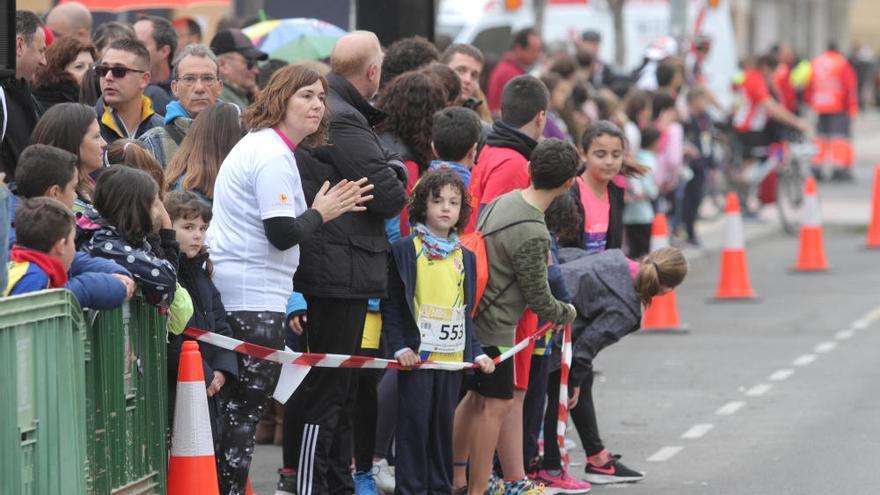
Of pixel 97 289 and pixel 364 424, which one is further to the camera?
pixel 364 424

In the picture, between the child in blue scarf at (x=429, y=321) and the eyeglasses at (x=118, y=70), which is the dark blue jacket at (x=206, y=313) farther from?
the eyeglasses at (x=118, y=70)

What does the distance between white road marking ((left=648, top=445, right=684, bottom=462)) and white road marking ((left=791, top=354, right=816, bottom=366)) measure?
3185 mm

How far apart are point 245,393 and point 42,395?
1664 mm

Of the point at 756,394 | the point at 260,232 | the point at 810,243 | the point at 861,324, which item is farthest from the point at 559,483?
the point at 810,243

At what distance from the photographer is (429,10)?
1212 centimetres

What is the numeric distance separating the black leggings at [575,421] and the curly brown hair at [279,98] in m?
2.03

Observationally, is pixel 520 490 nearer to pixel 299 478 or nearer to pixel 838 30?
pixel 299 478

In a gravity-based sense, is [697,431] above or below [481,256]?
below

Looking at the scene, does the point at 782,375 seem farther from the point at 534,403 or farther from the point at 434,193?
the point at 434,193

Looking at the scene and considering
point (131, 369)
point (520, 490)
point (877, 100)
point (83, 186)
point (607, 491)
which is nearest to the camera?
point (131, 369)

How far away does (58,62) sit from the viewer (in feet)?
29.6

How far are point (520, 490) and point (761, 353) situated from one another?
5493mm

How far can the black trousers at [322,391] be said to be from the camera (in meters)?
7.49

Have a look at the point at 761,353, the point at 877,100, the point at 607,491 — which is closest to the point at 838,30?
the point at 877,100
